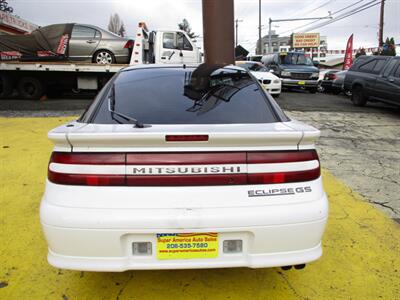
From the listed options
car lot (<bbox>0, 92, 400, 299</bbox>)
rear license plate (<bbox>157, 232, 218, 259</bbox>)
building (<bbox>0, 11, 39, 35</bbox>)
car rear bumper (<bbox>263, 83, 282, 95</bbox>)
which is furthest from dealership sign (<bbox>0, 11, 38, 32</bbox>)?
rear license plate (<bbox>157, 232, 218, 259</bbox>)

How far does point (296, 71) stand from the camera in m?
16.3

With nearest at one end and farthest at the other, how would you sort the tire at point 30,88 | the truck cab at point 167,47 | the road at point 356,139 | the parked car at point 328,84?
the road at point 356,139, the tire at point 30,88, the truck cab at point 167,47, the parked car at point 328,84

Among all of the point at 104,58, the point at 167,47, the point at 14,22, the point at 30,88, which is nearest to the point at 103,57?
the point at 104,58

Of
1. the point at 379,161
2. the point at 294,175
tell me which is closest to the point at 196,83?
the point at 294,175

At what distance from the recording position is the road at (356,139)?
4.86 meters

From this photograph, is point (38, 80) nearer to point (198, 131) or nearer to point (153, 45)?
point (153, 45)

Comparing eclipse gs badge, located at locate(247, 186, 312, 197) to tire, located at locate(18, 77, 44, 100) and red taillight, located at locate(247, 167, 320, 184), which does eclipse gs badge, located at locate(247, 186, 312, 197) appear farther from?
tire, located at locate(18, 77, 44, 100)

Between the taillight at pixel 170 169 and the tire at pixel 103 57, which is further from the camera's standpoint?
the tire at pixel 103 57

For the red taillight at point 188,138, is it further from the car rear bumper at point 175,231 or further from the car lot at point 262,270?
the car lot at point 262,270

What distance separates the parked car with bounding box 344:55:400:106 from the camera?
9.94 m

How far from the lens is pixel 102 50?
12180mm

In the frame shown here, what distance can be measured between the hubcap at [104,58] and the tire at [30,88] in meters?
2.11

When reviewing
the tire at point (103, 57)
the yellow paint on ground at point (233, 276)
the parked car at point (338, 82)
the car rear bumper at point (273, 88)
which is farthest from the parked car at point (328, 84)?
the yellow paint on ground at point (233, 276)

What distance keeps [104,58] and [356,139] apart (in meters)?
8.25
